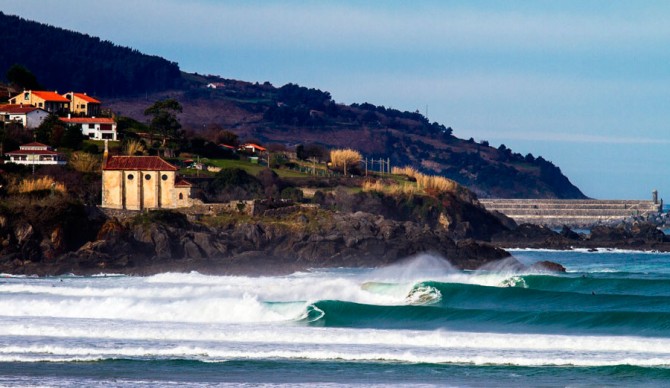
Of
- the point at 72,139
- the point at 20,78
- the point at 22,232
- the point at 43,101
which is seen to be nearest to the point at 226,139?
the point at 43,101

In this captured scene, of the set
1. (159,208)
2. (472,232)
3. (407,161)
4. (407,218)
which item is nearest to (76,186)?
(159,208)

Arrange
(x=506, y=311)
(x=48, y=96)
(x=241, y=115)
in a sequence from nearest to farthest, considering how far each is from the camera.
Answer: (x=506, y=311) < (x=48, y=96) < (x=241, y=115)

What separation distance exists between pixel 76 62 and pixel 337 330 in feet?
518

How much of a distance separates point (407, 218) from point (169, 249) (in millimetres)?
22504

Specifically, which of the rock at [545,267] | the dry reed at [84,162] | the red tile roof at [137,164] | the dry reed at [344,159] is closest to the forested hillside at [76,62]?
the dry reed at [344,159]

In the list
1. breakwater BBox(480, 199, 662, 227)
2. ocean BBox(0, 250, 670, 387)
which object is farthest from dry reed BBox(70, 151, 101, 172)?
breakwater BBox(480, 199, 662, 227)

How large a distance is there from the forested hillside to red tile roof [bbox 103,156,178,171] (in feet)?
371

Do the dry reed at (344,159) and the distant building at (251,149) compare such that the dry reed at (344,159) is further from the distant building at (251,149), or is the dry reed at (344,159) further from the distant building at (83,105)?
the distant building at (83,105)

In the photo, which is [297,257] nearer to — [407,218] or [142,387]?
[407,218]

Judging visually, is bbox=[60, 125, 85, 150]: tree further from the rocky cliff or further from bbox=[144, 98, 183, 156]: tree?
the rocky cliff

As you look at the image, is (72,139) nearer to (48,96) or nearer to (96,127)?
(96,127)

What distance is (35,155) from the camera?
209 ft

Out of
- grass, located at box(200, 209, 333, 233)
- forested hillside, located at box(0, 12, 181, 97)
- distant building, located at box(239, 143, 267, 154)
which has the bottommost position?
grass, located at box(200, 209, 333, 233)

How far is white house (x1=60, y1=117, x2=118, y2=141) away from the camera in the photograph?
7350cm
